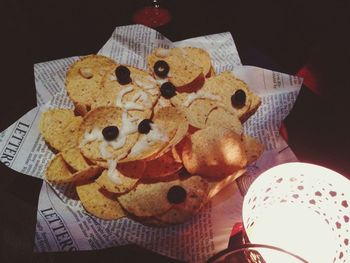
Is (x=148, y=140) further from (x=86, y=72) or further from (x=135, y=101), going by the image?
(x=86, y=72)

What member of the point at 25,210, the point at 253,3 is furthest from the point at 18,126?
the point at 253,3

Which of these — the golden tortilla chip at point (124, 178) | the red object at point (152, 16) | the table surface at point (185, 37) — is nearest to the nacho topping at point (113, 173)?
the golden tortilla chip at point (124, 178)

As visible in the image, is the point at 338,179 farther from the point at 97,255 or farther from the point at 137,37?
the point at 137,37

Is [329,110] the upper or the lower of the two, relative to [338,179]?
lower

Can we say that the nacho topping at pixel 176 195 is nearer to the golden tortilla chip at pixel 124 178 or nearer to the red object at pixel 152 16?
the golden tortilla chip at pixel 124 178

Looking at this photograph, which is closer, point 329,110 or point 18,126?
point 18,126

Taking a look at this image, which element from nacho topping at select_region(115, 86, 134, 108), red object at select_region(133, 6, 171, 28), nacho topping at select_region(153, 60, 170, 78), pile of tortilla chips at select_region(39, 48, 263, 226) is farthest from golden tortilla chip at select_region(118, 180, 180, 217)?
red object at select_region(133, 6, 171, 28)

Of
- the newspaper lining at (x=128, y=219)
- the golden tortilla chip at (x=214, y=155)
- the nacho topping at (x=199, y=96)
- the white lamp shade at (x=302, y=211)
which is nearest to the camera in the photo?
the white lamp shade at (x=302, y=211)
